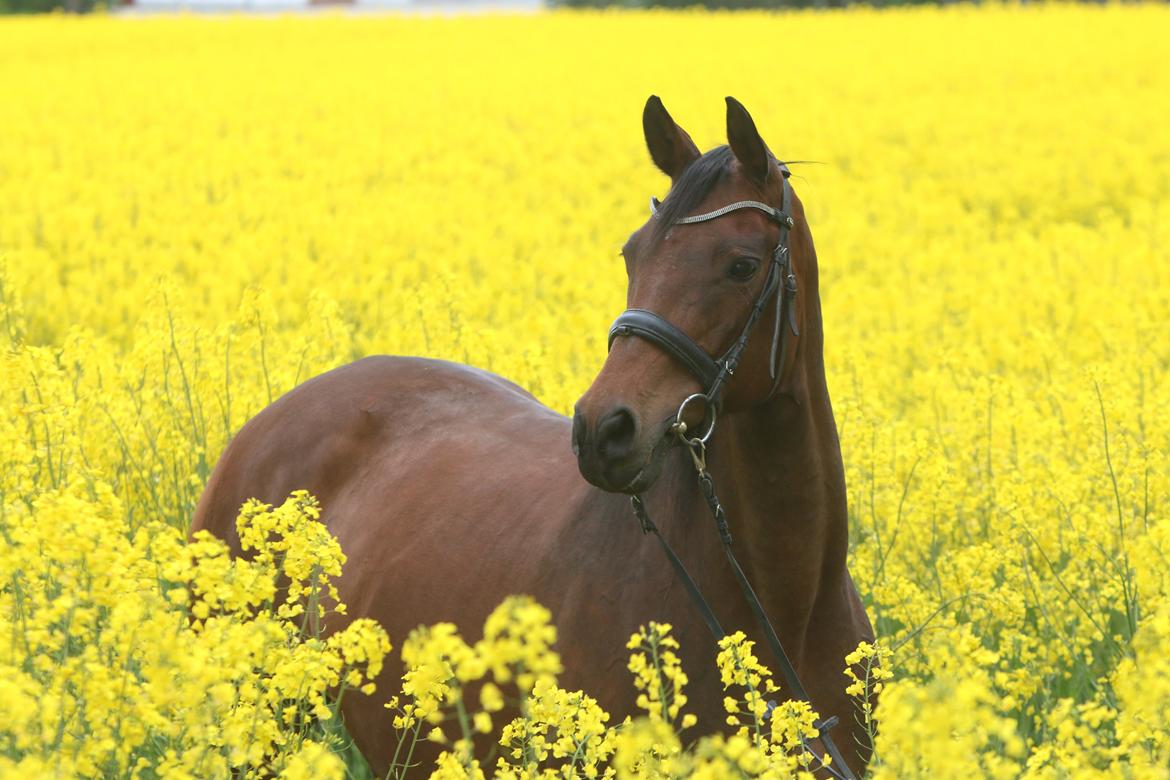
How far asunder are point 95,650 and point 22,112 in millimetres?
21496

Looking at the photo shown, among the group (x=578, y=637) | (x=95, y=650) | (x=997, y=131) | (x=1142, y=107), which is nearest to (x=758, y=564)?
(x=578, y=637)

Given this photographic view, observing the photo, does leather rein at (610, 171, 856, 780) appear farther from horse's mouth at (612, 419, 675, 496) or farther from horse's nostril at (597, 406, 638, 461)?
horse's nostril at (597, 406, 638, 461)

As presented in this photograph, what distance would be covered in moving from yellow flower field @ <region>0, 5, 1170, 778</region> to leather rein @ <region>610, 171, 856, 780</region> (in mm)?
156

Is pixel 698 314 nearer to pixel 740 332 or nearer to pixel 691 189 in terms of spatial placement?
pixel 740 332

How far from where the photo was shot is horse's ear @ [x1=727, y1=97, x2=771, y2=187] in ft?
11.4

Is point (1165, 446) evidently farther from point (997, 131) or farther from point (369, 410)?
point (997, 131)

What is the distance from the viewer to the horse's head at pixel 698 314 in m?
3.20

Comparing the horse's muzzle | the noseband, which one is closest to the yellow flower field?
the horse's muzzle

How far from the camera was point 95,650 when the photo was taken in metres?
2.74

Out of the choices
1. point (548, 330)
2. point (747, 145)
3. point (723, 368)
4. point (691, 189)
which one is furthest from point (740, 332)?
point (548, 330)

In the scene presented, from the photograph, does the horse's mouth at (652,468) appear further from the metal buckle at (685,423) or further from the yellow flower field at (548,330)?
the yellow flower field at (548,330)

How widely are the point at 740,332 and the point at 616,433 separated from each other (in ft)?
1.43

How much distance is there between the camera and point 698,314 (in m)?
3.36

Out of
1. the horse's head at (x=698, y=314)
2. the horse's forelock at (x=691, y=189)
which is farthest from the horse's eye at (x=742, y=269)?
the horse's forelock at (x=691, y=189)
